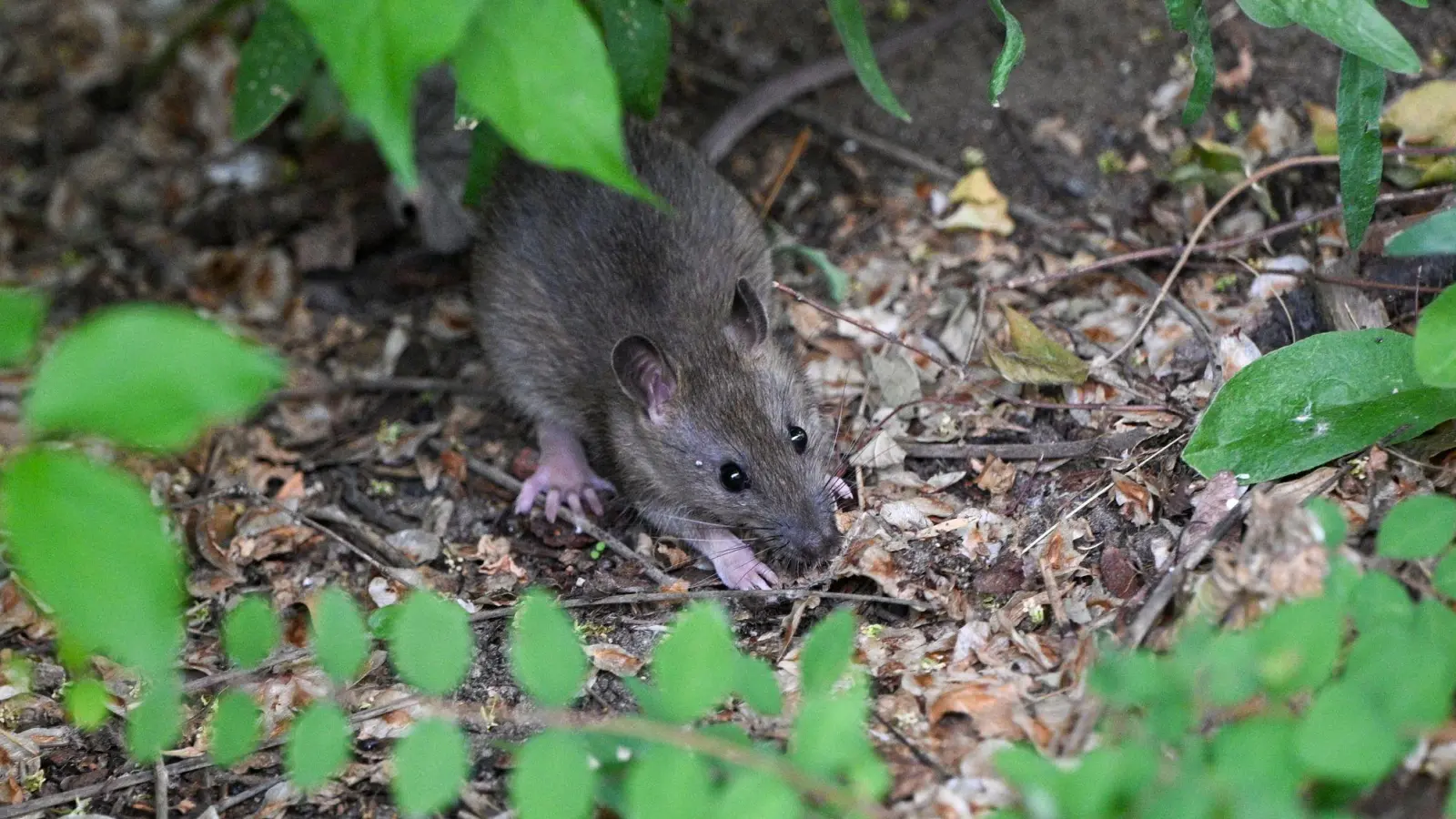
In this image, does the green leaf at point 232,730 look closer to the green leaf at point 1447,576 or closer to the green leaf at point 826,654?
the green leaf at point 826,654

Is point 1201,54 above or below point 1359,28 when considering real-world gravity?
below

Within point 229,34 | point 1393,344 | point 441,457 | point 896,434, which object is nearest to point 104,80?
point 229,34

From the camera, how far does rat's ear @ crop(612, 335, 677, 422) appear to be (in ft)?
16.3

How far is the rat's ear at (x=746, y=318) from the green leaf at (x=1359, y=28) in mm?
2158

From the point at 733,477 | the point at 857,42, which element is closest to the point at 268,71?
the point at 857,42

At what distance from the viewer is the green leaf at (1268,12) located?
3650 millimetres

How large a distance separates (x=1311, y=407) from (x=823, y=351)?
2316 millimetres

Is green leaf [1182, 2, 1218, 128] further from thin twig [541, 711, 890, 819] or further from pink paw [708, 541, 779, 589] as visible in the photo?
thin twig [541, 711, 890, 819]

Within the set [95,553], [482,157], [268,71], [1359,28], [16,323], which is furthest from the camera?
[482,157]

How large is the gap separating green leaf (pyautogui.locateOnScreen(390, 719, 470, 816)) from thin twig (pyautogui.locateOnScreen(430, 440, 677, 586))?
6.70 ft

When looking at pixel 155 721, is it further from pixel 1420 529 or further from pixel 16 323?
pixel 1420 529

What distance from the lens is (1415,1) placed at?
359 centimetres

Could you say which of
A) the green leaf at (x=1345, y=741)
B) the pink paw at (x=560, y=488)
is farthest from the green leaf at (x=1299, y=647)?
the pink paw at (x=560, y=488)

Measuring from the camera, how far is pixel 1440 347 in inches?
128
